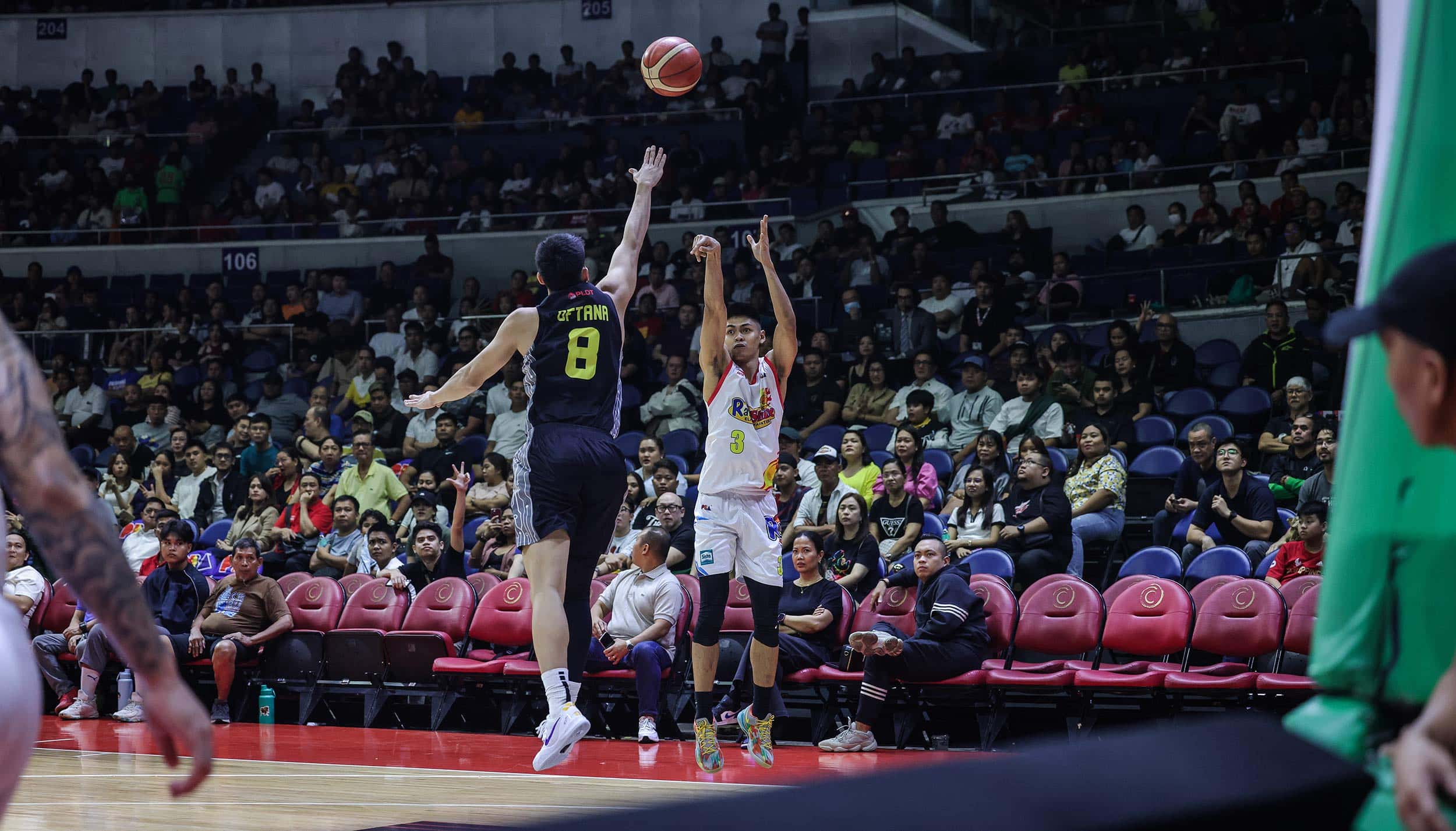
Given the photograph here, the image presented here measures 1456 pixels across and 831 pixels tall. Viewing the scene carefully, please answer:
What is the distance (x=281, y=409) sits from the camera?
1544cm

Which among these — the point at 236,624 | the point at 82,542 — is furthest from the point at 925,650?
the point at 82,542

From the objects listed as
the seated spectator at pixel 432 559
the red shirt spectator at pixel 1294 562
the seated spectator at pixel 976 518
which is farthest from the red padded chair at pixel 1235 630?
the seated spectator at pixel 432 559

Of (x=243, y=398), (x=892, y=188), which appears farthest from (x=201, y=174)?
(x=892, y=188)

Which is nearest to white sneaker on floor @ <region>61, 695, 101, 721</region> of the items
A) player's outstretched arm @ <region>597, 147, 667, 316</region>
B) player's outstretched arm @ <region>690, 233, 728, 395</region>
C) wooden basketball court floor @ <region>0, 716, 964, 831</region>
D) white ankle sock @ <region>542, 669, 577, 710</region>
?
wooden basketball court floor @ <region>0, 716, 964, 831</region>

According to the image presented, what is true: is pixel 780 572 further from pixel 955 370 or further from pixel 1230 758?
pixel 955 370

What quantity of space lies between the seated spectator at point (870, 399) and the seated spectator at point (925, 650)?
169 inches

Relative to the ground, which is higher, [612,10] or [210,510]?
[612,10]

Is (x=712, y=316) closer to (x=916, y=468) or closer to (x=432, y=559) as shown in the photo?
(x=916, y=468)

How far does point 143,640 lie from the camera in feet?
6.20

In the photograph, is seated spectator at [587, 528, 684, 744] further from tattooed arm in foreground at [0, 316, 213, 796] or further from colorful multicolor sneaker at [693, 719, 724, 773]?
tattooed arm in foreground at [0, 316, 213, 796]

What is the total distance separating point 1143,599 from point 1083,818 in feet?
25.5

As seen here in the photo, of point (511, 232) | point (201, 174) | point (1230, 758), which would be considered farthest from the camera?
point (201, 174)

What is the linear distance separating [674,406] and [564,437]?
7832 mm

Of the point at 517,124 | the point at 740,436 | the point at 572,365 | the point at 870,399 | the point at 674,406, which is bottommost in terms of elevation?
the point at 674,406
